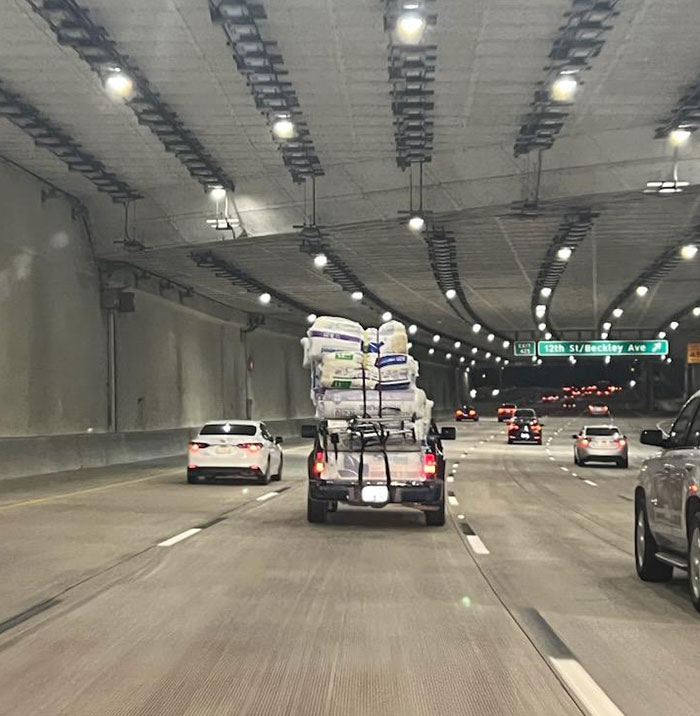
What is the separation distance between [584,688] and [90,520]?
11.9m

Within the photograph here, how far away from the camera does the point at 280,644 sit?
8.05 m

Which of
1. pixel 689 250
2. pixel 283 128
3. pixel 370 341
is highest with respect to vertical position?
pixel 283 128

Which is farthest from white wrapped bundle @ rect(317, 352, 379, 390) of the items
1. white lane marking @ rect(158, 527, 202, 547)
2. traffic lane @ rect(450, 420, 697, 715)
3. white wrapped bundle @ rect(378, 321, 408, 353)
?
white lane marking @ rect(158, 527, 202, 547)

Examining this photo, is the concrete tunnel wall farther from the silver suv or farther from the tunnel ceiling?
the silver suv

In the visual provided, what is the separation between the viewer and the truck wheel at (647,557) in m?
11.0

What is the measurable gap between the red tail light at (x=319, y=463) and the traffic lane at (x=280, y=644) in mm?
3061

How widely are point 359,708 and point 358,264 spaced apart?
29668 millimetres

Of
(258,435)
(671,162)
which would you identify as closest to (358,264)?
(258,435)

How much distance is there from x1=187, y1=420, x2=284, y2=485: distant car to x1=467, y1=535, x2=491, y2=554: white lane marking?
1080 centimetres

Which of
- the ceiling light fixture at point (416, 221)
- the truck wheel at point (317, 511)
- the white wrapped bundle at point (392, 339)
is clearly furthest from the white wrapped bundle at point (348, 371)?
the ceiling light fixture at point (416, 221)

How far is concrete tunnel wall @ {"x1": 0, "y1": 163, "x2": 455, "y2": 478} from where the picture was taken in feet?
83.2

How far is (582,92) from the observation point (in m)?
18.4

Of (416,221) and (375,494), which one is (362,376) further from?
(416,221)

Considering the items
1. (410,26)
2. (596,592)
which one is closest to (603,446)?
(410,26)
